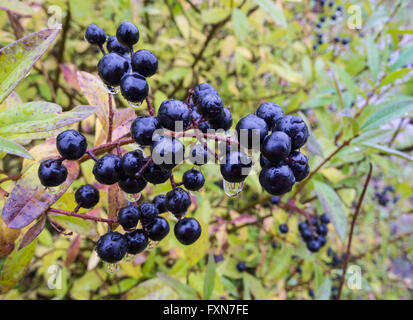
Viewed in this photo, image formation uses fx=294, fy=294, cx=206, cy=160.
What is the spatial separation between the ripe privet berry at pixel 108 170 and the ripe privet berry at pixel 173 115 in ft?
0.65

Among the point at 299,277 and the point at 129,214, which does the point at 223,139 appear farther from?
the point at 299,277

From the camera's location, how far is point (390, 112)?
1417 millimetres

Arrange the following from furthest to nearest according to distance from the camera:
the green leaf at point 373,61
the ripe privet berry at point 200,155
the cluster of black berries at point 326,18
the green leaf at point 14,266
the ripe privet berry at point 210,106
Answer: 1. the cluster of black berries at point 326,18
2. the green leaf at point 373,61
3. the green leaf at point 14,266
4. the ripe privet berry at point 200,155
5. the ripe privet berry at point 210,106

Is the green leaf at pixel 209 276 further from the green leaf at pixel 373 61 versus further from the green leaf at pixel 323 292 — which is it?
the green leaf at pixel 373 61

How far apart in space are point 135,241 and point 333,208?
114 centimetres

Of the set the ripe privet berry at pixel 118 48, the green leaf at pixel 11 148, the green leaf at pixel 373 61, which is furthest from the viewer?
the green leaf at pixel 373 61

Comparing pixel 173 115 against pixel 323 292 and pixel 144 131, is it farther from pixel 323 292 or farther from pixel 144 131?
pixel 323 292

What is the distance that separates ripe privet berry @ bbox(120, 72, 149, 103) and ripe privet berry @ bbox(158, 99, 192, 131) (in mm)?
93

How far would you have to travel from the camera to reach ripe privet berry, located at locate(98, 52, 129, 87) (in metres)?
0.88

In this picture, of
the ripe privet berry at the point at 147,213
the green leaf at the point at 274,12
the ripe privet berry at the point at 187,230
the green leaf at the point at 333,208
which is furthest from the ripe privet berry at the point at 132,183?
the green leaf at the point at 274,12

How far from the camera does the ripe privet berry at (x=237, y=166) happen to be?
0.84 metres

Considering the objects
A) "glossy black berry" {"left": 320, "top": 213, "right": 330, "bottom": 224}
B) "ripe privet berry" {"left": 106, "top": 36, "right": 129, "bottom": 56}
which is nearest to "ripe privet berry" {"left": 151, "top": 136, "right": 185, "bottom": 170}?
"ripe privet berry" {"left": 106, "top": 36, "right": 129, "bottom": 56}
